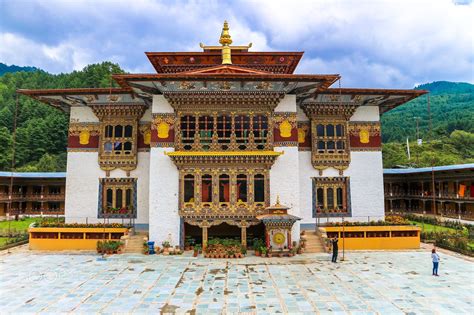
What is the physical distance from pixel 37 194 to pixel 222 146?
28.9 m

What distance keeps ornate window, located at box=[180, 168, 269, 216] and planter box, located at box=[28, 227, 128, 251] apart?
4.70 meters

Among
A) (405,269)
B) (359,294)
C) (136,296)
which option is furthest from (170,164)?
(405,269)

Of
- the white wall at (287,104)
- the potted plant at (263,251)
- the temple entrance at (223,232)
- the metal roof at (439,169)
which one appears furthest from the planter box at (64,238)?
the metal roof at (439,169)

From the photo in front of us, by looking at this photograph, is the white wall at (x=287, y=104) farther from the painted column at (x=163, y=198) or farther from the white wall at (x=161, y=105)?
the painted column at (x=163, y=198)

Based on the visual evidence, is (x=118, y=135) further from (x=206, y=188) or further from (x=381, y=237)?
(x=381, y=237)

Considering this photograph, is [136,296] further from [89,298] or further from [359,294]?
[359,294]

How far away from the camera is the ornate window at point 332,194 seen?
2059cm

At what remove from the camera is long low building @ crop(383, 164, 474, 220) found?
95.9 feet

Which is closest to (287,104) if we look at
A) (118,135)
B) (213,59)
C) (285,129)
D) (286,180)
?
(285,129)

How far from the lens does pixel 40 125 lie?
6031 cm

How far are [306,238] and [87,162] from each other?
49.0ft

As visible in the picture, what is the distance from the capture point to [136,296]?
11031mm

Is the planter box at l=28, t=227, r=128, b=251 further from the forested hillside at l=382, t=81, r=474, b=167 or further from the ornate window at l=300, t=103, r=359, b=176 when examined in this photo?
the forested hillside at l=382, t=81, r=474, b=167

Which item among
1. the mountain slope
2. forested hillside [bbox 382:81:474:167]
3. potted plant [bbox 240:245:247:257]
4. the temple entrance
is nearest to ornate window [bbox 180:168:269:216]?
potted plant [bbox 240:245:247:257]
